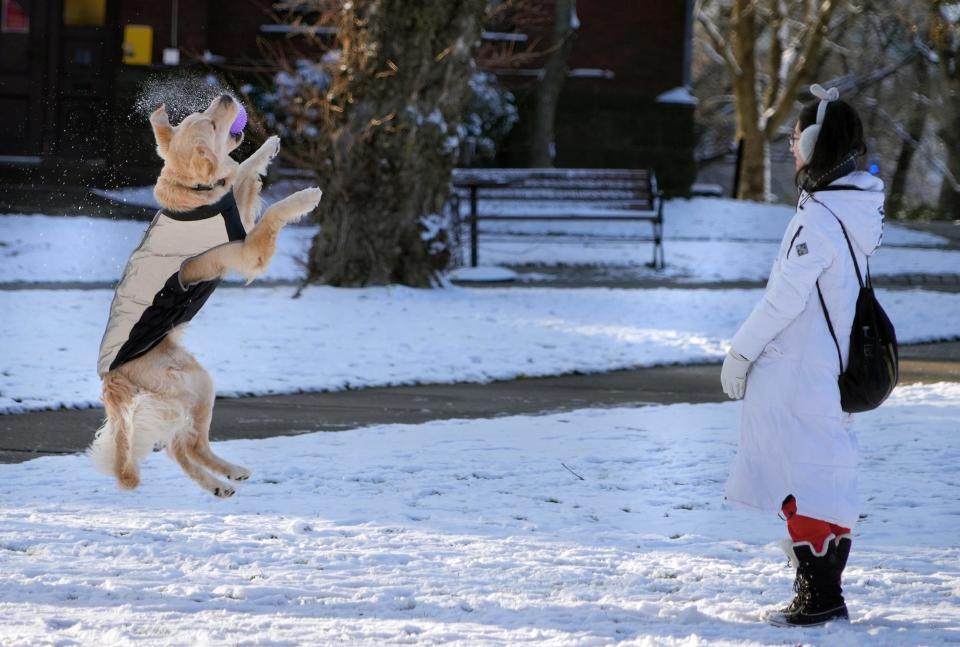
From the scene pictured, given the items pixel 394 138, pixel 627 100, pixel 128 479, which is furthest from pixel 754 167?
pixel 128 479

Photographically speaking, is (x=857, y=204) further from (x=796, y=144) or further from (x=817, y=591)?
(x=817, y=591)

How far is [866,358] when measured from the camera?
4531mm

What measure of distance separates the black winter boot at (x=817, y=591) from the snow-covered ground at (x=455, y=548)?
2.7 inches

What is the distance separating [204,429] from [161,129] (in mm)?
862

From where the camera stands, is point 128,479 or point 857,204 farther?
point 857,204

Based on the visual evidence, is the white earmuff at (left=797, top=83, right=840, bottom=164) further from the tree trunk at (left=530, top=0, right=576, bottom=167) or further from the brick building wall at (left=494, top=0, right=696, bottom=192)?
the brick building wall at (left=494, top=0, right=696, bottom=192)

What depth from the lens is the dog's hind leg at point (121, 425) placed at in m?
3.70

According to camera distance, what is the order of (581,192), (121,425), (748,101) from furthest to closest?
(748,101), (581,192), (121,425)

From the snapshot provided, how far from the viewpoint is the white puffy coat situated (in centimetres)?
452

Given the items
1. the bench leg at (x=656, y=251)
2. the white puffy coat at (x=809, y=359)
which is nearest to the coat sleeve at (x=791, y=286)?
the white puffy coat at (x=809, y=359)

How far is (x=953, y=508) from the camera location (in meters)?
6.24

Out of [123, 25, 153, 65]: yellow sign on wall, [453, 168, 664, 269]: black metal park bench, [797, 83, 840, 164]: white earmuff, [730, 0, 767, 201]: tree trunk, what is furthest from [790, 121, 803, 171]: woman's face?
[730, 0, 767, 201]: tree trunk

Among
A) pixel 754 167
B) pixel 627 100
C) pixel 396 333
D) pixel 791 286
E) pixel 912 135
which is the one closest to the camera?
pixel 791 286

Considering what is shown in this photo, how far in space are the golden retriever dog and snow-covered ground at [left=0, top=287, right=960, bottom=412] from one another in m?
4.64
